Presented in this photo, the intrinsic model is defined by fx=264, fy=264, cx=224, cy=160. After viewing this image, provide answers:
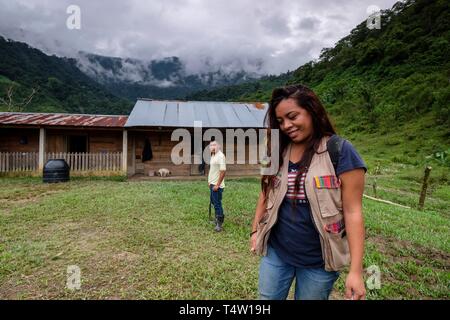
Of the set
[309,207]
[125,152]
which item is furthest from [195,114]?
[309,207]

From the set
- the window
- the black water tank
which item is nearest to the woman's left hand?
the black water tank

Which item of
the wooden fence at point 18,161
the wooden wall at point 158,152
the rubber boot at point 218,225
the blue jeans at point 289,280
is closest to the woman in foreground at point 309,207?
the blue jeans at point 289,280

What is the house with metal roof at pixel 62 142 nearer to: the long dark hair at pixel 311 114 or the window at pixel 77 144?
the window at pixel 77 144

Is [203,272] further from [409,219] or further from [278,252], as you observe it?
[409,219]

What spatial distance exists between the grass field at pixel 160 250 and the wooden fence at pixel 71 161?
516cm

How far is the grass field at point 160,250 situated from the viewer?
3254 millimetres

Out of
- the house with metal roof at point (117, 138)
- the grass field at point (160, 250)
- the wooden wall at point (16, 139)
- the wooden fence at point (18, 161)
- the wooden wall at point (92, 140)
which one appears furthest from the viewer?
the wooden wall at point (92, 140)

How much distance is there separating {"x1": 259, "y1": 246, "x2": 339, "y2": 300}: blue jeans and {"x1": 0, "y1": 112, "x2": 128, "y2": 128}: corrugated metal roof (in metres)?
13.0

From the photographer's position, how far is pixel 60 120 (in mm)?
13914

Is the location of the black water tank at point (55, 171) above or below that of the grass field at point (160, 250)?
above

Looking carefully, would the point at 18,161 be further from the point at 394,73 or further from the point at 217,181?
the point at 394,73

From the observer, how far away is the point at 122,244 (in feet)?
15.2

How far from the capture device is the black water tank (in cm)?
1135

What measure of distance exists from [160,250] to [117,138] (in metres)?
11.9
